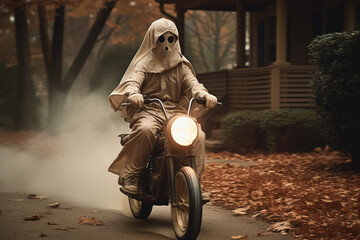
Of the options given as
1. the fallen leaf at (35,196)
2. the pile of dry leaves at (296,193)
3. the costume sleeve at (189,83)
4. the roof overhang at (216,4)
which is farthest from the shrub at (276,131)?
the costume sleeve at (189,83)

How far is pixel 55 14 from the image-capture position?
20078 mm

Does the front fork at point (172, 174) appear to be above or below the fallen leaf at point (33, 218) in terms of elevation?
above

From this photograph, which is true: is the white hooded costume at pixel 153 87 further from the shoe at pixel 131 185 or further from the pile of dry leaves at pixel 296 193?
the pile of dry leaves at pixel 296 193

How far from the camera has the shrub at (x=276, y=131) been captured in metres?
13.4

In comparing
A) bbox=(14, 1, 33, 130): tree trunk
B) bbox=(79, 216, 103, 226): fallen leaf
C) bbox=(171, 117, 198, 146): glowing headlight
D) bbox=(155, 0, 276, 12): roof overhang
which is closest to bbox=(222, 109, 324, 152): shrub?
bbox=(155, 0, 276, 12): roof overhang

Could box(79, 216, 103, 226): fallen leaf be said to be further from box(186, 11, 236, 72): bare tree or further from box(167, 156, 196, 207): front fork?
box(186, 11, 236, 72): bare tree

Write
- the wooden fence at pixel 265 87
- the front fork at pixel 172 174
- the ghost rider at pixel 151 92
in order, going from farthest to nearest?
the wooden fence at pixel 265 87, the ghost rider at pixel 151 92, the front fork at pixel 172 174

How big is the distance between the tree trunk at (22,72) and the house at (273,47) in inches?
254

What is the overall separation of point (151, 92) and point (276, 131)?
757cm

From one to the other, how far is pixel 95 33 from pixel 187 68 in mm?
14889

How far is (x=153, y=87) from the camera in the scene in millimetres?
6402

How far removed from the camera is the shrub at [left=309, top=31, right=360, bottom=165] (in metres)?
9.28

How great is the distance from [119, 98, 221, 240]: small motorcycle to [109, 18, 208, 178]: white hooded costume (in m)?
0.20

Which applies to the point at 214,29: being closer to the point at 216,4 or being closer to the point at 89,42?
the point at 216,4
